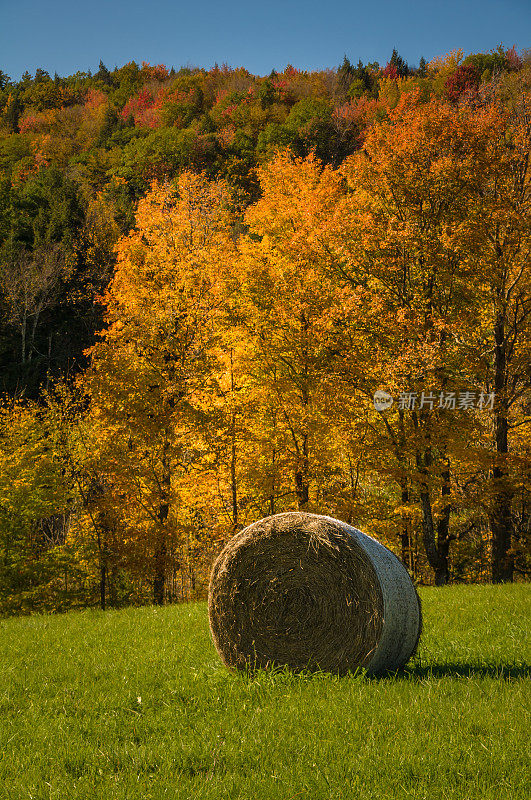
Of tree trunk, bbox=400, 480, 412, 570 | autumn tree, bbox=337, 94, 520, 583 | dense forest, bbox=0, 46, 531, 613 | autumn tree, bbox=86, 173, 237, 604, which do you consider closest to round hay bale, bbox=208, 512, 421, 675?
dense forest, bbox=0, 46, 531, 613

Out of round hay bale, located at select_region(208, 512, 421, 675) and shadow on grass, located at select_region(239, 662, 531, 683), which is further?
round hay bale, located at select_region(208, 512, 421, 675)

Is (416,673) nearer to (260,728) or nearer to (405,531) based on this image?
(260,728)

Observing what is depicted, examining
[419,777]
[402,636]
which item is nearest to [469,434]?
[402,636]

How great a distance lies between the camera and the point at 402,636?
7.10 m

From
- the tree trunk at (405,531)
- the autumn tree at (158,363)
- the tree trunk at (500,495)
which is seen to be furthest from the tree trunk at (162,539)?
the tree trunk at (500,495)

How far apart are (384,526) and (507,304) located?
22.1 feet

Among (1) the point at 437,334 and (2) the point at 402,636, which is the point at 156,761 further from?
(1) the point at 437,334

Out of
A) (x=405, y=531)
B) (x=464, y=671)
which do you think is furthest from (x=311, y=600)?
(x=405, y=531)

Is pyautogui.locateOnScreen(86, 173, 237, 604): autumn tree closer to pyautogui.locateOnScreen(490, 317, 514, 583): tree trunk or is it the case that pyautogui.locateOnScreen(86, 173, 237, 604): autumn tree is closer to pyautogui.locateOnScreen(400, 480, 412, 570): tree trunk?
pyautogui.locateOnScreen(400, 480, 412, 570): tree trunk

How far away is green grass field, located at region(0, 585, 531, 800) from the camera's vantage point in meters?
4.28

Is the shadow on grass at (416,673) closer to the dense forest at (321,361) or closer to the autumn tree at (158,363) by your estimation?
the dense forest at (321,361)

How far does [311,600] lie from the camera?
23.6 ft

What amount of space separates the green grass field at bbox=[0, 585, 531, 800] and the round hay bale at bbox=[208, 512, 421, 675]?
12.3 inches

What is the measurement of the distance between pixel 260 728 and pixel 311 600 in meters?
2.03
